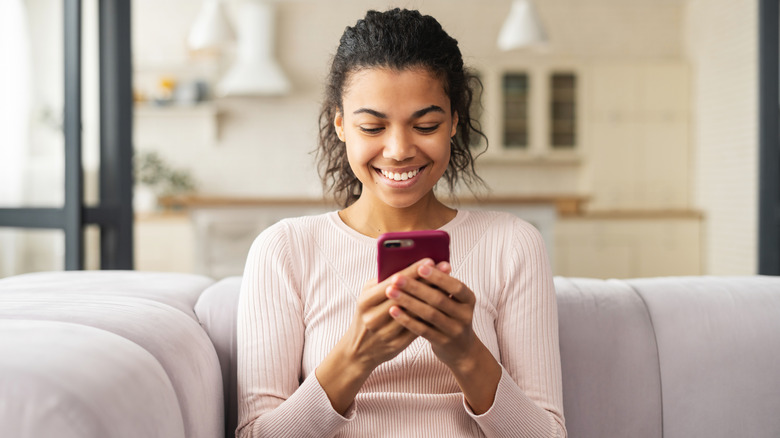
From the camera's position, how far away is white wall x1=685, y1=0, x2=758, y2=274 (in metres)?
5.30

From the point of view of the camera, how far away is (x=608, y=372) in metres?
1.29

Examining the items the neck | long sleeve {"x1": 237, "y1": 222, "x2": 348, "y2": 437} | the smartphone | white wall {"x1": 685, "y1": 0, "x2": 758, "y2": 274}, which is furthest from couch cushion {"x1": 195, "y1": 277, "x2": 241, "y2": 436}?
white wall {"x1": 685, "y1": 0, "x2": 758, "y2": 274}

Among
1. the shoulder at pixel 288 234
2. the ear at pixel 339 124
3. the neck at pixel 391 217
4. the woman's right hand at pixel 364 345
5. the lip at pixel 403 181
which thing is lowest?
the woman's right hand at pixel 364 345

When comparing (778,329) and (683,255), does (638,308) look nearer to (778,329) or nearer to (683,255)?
(778,329)

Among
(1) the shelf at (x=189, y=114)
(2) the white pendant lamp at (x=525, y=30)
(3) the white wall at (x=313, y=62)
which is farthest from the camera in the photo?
(3) the white wall at (x=313, y=62)

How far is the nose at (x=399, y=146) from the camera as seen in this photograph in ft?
3.54

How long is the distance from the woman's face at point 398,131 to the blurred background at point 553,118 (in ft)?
15.0

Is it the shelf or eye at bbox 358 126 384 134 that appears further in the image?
the shelf

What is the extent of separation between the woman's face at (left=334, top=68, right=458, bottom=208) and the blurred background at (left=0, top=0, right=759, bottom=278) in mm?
4563

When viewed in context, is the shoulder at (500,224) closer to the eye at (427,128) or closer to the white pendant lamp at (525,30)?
the eye at (427,128)

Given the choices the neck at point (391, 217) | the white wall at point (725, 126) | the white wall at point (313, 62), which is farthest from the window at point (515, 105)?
the neck at point (391, 217)

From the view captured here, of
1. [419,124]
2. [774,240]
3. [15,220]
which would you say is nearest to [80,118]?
[15,220]

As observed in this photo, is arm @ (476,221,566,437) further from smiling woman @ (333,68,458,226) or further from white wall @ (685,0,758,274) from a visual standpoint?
white wall @ (685,0,758,274)

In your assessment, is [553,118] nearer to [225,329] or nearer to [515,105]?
[515,105]
